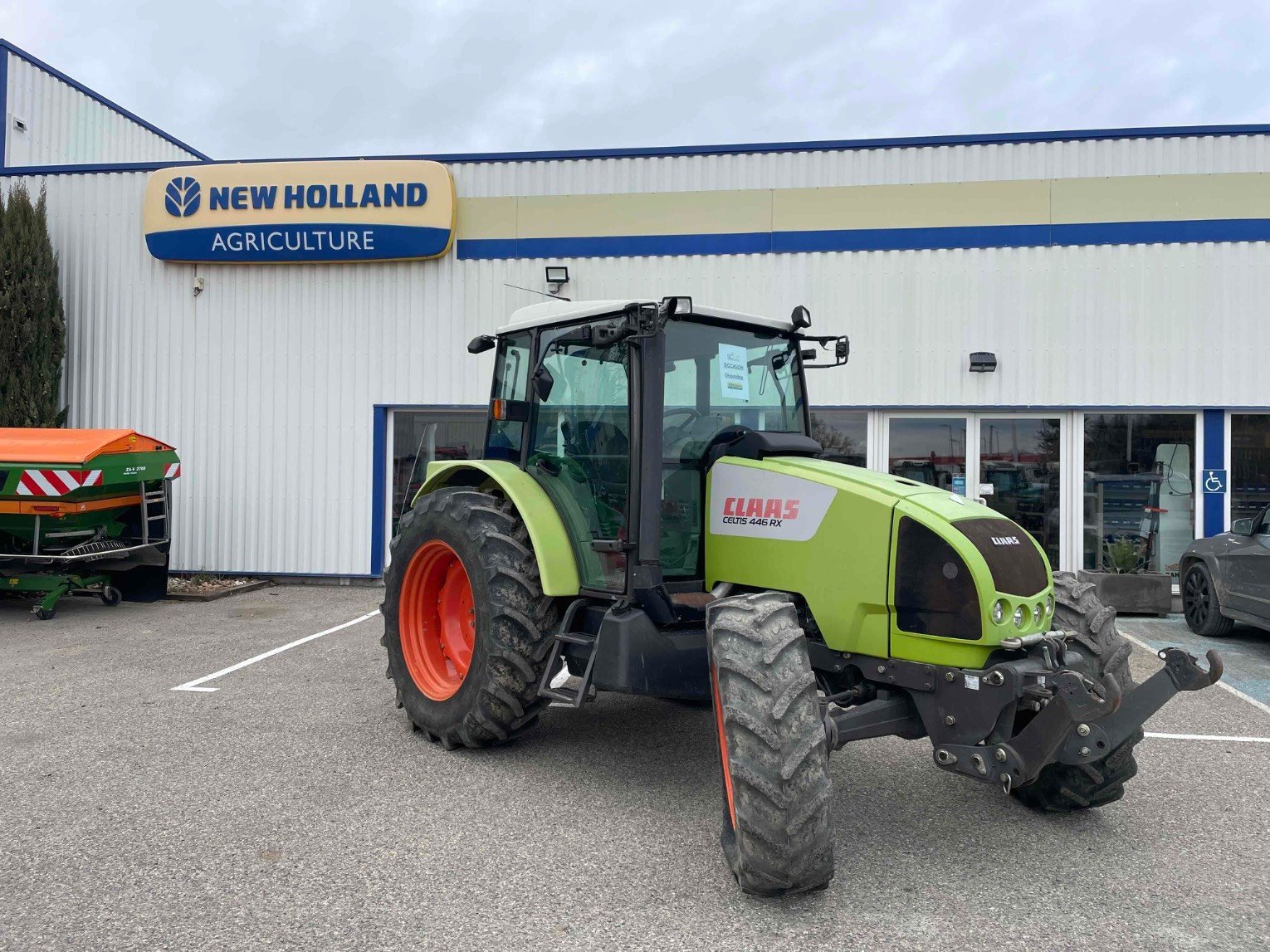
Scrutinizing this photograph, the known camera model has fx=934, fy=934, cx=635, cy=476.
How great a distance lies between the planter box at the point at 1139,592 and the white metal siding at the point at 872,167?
4.53m

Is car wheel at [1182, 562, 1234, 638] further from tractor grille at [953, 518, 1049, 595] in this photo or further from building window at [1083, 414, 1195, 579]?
tractor grille at [953, 518, 1049, 595]

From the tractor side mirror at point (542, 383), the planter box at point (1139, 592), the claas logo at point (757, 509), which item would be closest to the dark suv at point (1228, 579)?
the planter box at point (1139, 592)

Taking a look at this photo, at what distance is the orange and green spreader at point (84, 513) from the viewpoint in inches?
342

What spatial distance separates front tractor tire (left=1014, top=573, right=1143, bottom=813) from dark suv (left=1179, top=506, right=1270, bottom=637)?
16.4 feet

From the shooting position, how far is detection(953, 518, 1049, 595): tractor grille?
3619 millimetres

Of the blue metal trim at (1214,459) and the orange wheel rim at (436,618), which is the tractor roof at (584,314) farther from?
the blue metal trim at (1214,459)

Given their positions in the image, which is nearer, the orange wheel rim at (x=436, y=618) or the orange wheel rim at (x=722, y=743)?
the orange wheel rim at (x=722, y=743)

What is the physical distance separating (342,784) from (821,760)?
246cm

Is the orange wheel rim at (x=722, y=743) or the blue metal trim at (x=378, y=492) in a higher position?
the blue metal trim at (x=378, y=492)

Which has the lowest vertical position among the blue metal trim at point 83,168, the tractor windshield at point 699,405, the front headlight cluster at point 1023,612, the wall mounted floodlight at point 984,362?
the front headlight cluster at point 1023,612

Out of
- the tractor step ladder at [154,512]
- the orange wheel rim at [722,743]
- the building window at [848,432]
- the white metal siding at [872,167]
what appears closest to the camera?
the orange wheel rim at [722,743]

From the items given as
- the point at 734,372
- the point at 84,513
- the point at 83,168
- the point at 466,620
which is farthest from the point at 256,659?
the point at 83,168

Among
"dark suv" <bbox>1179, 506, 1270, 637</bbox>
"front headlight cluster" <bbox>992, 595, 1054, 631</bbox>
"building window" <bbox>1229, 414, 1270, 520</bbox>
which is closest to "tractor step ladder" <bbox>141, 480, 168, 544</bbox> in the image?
→ "front headlight cluster" <bbox>992, 595, 1054, 631</bbox>

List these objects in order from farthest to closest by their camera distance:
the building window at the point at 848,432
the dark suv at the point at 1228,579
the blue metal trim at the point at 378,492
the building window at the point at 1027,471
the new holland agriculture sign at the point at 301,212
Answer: the blue metal trim at the point at 378,492 < the new holland agriculture sign at the point at 301,212 < the building window at the point at 848,432 < the building window at the point at 1027,471 < the dark suv at the point at 1228,579
